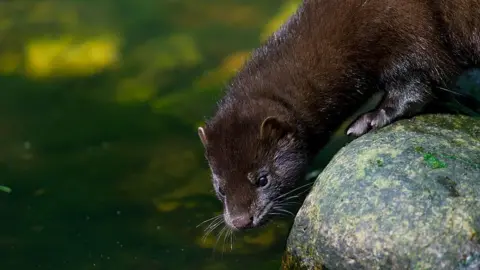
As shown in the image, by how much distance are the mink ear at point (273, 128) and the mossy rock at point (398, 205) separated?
473 mm

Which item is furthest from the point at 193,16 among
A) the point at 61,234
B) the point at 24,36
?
the point at 61,234

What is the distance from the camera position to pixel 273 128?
6551mm

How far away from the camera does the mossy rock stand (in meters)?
5.53

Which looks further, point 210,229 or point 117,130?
point 117,130

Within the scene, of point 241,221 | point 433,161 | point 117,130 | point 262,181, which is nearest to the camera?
point 433,161

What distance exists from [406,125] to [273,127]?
93 centimetres

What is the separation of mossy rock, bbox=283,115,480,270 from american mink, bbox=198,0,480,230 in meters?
0.43

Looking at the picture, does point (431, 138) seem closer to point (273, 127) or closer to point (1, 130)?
point (273, 127)

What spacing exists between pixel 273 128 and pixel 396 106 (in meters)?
0.93

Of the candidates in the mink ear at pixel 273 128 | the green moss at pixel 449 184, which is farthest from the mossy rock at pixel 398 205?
the mink ear at pixel 273 128

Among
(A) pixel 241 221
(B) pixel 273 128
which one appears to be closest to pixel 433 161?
(B) pixel 273 128

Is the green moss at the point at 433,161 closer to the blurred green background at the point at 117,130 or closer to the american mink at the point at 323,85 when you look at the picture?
the american mink at the point at 323,85

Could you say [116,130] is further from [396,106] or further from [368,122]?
[396,106]

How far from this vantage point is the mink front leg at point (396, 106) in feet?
22.1
